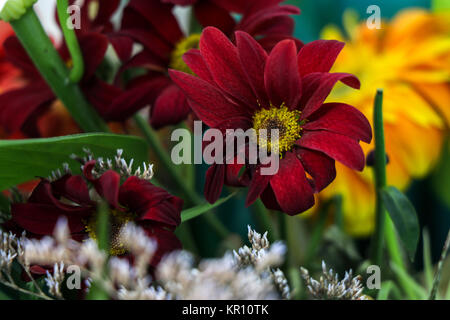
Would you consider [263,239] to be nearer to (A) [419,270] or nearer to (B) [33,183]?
(B) [33,183]

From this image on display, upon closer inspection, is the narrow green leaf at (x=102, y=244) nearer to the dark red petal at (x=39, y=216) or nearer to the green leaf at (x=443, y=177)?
the dark red petal at (x=39, y=216)

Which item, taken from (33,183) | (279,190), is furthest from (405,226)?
(33,183)

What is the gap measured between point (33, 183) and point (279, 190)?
0.44ft

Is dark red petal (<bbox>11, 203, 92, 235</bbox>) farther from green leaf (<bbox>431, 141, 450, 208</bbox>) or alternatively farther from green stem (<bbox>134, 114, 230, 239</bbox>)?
green leaf (<bbox>431, 141, 450, 208</bbox>)

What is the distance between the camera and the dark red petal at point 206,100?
0.21 meters

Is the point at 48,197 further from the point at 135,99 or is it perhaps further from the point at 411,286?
the point at 411,286

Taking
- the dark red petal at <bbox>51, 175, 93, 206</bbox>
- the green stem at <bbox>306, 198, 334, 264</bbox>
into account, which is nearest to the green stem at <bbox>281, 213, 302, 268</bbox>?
the green stem at <bbox>306, 198, 334, 264</bbox>

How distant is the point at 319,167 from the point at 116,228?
9cm

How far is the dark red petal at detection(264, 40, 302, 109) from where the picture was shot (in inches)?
7.9

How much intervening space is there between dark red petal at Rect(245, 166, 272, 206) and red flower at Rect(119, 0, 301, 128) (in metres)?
0.05

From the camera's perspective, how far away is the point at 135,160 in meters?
0.25

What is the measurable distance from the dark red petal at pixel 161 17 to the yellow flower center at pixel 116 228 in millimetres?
109

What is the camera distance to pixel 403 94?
0.36 m

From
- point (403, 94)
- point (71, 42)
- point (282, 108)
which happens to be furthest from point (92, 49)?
point (403, 94)
